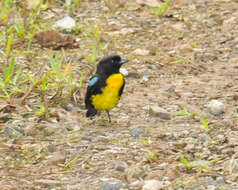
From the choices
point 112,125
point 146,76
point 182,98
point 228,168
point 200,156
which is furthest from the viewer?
point 146,76

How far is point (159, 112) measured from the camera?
4621 mm

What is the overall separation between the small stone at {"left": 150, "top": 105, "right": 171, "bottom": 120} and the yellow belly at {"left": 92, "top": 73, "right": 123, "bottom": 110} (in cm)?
36

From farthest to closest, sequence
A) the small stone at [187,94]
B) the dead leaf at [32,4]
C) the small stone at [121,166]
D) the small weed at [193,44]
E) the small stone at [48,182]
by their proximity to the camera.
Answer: the dead leaf at [32,4], the small weed at [193,44], the small stone at [187,94], the small stone at [121,166], the small stone at [48,182]

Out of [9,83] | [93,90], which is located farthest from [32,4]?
[93,90]

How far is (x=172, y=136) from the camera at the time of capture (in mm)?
4172

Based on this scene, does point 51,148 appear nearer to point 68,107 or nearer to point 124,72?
point 68,107

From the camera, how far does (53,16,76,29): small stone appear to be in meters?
6.86

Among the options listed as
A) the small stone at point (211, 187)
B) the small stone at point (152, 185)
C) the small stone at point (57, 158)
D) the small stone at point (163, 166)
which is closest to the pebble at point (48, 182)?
the small stone at point (57, 158)

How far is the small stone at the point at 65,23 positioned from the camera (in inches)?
270

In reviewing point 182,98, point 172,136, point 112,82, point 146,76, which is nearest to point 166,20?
point 146,76

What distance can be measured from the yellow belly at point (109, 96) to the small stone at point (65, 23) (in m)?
2.47

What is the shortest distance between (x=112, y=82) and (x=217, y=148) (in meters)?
1.18

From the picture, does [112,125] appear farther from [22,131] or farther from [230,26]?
[230,26]

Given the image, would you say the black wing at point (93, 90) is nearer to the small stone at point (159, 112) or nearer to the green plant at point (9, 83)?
the small stone at point (159, 112)
